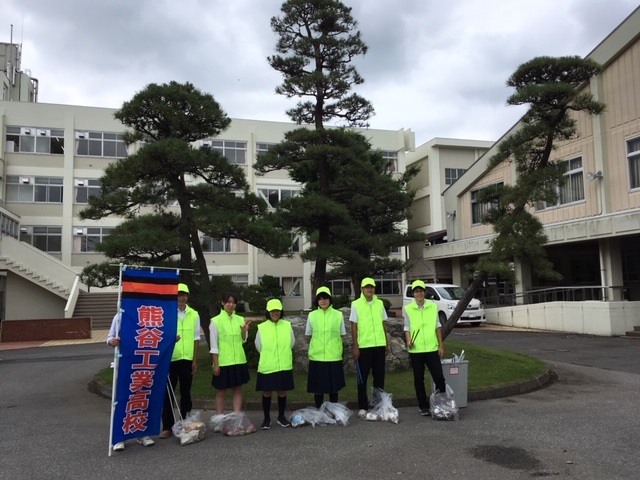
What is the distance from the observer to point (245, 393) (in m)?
7.79

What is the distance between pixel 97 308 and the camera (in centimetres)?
2620

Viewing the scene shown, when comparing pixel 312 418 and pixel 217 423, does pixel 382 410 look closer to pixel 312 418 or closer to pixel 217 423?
pixel 312 418

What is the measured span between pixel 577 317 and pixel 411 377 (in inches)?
457

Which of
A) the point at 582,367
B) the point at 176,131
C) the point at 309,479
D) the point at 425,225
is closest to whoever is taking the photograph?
the point at 309,479

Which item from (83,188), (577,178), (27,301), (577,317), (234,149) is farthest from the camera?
(234,149)

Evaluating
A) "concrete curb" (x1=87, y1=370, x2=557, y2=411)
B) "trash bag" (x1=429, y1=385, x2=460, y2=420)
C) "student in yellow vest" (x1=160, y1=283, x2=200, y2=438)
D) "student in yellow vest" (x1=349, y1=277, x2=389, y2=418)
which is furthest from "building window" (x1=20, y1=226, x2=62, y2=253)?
"trash bag" (x1=429, y1=385, x2=460, y2=420)

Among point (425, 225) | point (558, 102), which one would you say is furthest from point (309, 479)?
point (425, 225)

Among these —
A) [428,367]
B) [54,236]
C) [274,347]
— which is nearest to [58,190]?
[54,236]

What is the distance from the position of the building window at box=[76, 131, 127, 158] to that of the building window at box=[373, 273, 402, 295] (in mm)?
17752

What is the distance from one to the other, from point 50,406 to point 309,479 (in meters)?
5.43

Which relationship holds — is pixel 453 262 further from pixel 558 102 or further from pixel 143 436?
pixel 143 436

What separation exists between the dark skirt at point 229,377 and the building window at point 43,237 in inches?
1035

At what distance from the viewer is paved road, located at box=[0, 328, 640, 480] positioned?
186 inches

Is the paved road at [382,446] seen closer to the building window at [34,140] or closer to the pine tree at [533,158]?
the pine tree at [533,158]
